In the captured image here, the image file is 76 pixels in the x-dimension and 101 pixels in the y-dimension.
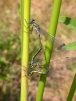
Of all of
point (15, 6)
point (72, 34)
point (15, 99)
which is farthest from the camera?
point (15, 6)

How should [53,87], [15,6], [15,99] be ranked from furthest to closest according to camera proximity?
[15,6]
[53,87]
[15,99]

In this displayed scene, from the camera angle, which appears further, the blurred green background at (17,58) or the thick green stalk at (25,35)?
the blurred green background at (17,58)

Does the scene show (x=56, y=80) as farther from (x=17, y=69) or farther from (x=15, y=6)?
(x=15, y=6)

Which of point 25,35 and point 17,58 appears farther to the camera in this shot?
point 17,58

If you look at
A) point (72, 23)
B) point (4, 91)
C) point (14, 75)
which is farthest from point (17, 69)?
point (72, 23)

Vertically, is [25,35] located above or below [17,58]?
above

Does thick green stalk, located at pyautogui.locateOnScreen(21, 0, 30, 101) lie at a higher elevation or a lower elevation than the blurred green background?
higher

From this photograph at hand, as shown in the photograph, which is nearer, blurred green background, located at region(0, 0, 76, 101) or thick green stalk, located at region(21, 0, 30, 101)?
thick green stalk, located at region(21, 0, 30, 101)

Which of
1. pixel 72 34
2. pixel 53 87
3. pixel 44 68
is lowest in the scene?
pixel 53 87
